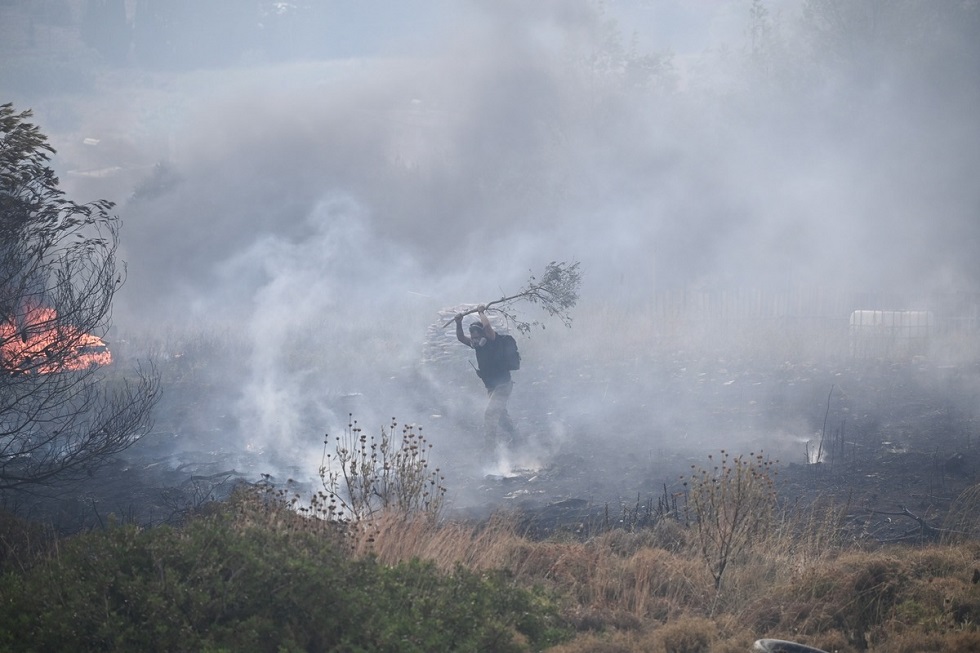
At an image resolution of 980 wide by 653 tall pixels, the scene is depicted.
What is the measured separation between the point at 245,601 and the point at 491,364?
20.9 ft

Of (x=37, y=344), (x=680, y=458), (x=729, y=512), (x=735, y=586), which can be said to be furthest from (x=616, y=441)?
(x=37, y=344)

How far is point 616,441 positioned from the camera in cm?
1167

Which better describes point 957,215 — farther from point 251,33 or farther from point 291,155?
point 251,33

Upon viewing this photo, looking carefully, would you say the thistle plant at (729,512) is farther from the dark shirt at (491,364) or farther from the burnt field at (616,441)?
the dark shirt at (491,364)

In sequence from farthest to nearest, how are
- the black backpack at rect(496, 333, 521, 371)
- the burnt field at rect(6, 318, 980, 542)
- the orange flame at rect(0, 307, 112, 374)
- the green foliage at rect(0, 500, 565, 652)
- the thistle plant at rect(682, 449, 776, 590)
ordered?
the black backpack at rect(496, 333, 521, 371), the burnt field at rect(6, 318, 980, 542), the orange flame at rect(0, 307, 112, 374), the thistle plant at rect(682, 449, 776, 590), the green foliage at rect(0, 500, 565, 652)

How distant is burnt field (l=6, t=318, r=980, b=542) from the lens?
8.70m

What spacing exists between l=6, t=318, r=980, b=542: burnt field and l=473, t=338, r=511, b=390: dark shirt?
1008 millimetres

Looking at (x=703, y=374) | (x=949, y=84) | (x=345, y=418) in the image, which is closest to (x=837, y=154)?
(x=949, y=84)

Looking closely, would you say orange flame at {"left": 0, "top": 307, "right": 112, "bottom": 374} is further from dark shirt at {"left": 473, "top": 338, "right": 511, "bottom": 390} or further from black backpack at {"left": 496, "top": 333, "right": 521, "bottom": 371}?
black backpack at {"left": 496, "top": 333, "right": 521, "bottom": 371}

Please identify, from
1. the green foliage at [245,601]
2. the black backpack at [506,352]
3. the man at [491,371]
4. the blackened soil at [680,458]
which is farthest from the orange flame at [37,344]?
the black backpack at [506,352]

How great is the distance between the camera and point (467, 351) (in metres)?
16.4

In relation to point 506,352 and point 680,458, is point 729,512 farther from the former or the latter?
point 506,352

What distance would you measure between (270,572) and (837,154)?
2833cm

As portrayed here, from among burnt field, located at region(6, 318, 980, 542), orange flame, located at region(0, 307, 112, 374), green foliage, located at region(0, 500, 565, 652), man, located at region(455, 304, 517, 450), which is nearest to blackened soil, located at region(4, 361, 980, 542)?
burnt field, located at region(6, 318, 980, 542)
